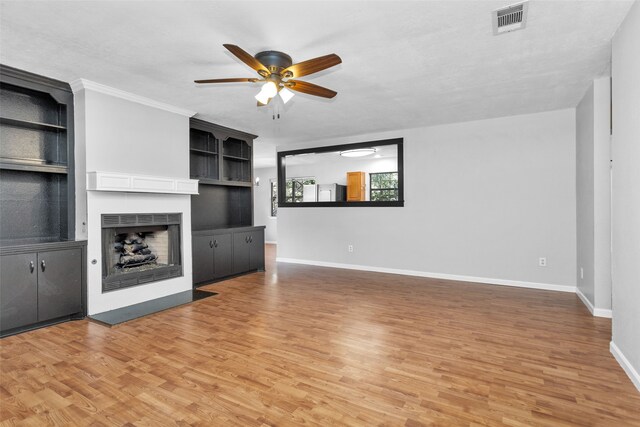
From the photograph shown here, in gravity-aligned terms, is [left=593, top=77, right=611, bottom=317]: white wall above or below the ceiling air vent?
below

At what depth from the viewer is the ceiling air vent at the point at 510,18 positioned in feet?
7.36

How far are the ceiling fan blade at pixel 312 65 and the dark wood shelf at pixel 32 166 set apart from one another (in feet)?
8.83

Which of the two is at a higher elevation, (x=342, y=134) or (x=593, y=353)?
(x=342, y=134)

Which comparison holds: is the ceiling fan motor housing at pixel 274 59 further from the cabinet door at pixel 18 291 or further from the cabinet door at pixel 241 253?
the cabinet door at pixel 241 253

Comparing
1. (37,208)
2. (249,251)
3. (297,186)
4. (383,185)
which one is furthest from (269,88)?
(297,186)

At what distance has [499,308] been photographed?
382cm

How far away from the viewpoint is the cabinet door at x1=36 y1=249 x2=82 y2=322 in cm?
325

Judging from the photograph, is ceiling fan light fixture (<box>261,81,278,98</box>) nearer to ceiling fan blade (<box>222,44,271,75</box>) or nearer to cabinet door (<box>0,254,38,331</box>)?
ceiling fan blade (<box>222,44,271,75</box>)

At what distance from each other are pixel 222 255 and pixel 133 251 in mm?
1360

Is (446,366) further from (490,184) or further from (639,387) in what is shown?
(490,184)

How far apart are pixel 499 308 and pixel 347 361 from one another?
225 cm

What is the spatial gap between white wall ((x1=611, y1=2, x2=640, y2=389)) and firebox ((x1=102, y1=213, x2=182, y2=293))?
454 cm

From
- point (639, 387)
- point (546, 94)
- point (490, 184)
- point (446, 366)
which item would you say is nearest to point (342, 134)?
point (490, 184)

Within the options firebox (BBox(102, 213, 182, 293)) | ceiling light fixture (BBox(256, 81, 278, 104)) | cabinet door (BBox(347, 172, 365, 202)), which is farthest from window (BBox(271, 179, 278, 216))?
ceiling light fixture (BBox(256, 81, 278, 104))
